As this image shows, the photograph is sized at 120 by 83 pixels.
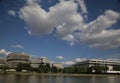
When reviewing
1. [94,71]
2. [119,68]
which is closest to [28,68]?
[94,71]

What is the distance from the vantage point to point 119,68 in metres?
200

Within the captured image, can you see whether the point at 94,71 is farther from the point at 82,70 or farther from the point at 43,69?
the point at 43,69

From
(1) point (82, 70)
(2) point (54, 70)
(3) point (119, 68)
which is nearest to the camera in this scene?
(1) point (82, 70)

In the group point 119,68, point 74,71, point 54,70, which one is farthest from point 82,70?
point 119,68

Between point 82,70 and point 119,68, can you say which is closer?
point 82,70

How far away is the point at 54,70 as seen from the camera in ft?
527

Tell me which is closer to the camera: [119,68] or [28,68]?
[28,68]

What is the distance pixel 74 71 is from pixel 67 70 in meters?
6.03

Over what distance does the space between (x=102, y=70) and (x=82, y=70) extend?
13.4 metres

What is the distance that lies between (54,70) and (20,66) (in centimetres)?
2331

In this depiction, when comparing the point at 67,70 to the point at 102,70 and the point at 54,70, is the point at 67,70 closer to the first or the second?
the point at 54,70

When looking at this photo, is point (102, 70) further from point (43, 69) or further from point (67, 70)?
point (43, 69)

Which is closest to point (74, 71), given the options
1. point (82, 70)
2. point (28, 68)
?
point (82, 70)

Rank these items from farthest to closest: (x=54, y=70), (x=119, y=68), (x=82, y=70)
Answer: (x=119, y=68)
(x=54, y=70)
(x=82, y=70)
